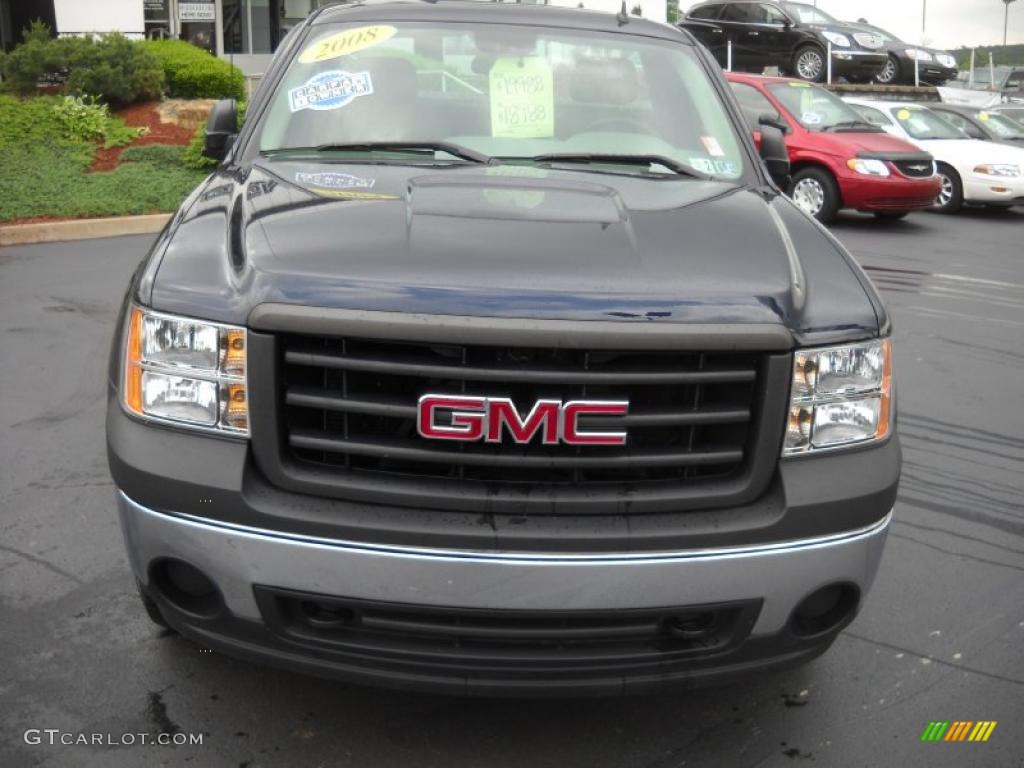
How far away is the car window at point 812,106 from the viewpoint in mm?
14984

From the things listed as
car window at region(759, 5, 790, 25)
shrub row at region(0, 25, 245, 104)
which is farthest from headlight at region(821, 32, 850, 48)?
shrub row at region(0, 25, 245, 104)

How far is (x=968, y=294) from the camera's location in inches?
399

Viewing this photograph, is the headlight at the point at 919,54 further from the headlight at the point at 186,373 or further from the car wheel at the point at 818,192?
the headlight at the point at 186,373

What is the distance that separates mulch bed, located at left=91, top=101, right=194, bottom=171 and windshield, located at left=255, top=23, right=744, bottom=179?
9896 millimetres

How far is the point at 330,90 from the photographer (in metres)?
4.14

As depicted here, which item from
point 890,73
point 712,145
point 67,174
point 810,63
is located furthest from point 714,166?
point 890,73

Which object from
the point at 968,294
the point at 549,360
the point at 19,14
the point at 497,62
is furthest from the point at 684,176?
the point at 19,14

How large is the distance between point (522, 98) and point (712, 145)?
69 centimetres

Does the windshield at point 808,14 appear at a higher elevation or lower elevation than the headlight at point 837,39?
higher

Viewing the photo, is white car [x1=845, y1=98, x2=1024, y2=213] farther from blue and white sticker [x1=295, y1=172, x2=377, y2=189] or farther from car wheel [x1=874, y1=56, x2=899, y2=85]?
blue and white sticker [x1=295, y1=172, x2=377, y2=189]

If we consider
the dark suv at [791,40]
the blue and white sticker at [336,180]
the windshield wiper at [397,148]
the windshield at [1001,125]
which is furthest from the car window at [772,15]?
the blue and white sticker at [336,180]

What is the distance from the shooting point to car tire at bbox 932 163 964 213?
16.4 m

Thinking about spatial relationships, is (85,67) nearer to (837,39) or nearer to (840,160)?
(840,160)

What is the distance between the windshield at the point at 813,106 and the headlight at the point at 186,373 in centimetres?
1317
